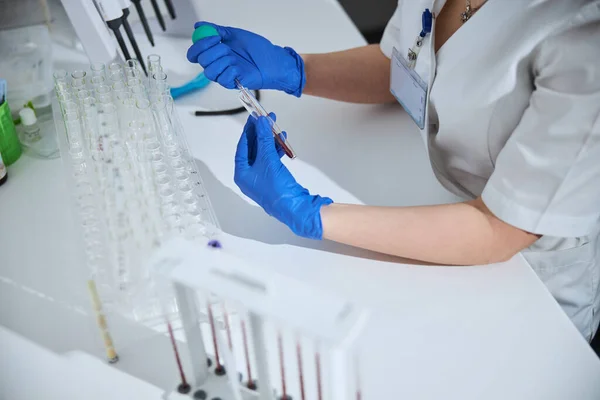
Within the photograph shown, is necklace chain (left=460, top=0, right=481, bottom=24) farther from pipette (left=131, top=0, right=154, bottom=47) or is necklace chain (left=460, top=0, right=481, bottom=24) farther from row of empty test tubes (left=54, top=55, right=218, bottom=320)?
pipette (left=131, top=0, right=154, bottom=47)

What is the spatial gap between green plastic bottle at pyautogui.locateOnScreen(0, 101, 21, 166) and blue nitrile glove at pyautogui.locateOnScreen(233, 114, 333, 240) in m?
0.58

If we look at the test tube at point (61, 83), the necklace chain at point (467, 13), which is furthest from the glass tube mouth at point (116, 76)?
the necklace chain at point (467, 13)

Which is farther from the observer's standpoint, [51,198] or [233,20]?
[233,20]

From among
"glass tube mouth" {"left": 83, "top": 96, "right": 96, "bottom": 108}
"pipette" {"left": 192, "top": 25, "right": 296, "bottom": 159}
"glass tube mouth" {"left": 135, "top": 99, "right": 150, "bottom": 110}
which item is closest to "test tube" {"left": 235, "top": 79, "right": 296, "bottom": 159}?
"pipette" {"left": 192, "top": 25, "right": 296, "bottom": 159}

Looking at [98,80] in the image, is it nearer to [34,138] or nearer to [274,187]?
[34,138]

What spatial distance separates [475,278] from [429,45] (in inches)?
20.5


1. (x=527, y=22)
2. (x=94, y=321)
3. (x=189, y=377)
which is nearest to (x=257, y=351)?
(x=189, y=377)

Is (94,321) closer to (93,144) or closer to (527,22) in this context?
(93,144)

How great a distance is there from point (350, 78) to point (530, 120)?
656 mm

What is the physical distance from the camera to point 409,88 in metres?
1.52

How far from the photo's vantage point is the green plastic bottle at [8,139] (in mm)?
1484

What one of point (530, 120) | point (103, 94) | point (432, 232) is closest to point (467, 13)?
point (530, 120)

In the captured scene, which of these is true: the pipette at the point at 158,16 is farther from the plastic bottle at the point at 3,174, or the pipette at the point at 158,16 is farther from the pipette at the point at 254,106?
the plastic bottle at the point at 3,174

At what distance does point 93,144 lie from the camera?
1.30 m
